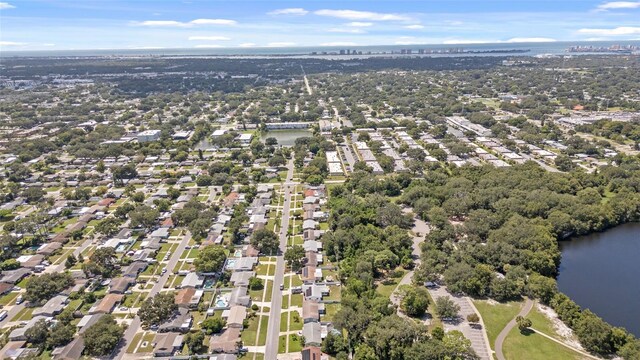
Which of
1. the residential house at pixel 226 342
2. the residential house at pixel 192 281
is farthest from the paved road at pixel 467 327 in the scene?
the residential house at pixel 192 281

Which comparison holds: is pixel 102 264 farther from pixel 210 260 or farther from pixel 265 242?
pixel 265 242

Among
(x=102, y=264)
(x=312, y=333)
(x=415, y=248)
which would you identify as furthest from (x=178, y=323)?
(x=415, y=248)

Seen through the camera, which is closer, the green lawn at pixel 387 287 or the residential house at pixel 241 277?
the green lawn at pixel 387 287

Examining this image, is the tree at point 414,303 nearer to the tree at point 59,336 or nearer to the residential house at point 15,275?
the tree at point 59,336

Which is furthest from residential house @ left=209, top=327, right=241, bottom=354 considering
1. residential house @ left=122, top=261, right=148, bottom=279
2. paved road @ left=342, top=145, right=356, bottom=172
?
paved road @ left=342, top=145, right=356, bottom=172

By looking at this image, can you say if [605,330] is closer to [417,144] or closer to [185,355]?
[185,355]

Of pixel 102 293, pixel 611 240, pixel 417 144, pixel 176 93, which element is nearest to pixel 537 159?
pixel 417 144
